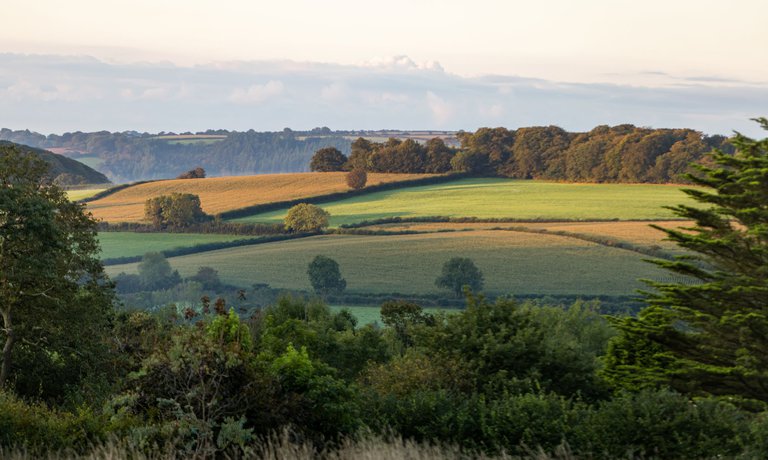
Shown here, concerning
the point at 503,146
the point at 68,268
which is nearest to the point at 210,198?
the point at 503,146

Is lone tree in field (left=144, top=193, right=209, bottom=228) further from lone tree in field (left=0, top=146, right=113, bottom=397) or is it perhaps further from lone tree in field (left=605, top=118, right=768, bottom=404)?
lone tree in field (left=605, top=118, right=768, bottom=404)

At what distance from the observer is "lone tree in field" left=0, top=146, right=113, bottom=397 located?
2403 cm

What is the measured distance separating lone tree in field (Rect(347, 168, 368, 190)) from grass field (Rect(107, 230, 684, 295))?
28.1 m

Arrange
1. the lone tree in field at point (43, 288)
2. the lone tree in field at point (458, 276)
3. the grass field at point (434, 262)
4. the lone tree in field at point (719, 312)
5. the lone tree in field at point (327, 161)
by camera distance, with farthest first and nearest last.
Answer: the lone tree in field at point (327, 161) → the grass field at point (434, 262) → the lone tree in field at point (458, 276) → the lone tree in field at point (719, 312) → the lone tree in field at point (43, 288)

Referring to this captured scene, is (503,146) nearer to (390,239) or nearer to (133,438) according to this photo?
(390,239)

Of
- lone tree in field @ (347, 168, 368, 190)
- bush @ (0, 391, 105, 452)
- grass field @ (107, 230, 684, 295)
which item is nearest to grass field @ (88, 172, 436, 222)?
lone tree in field @ (347, 168, 368, 190)

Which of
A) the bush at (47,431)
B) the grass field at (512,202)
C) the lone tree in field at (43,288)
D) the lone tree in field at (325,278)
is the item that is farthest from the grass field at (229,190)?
the bush at (47,431)

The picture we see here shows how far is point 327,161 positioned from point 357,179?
21338 millimetres

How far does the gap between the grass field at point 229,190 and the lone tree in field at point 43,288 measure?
10418 centimetres

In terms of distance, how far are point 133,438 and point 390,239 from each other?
101340 millimetres

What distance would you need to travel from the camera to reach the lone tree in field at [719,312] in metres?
26.8

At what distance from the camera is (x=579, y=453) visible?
14805 mm

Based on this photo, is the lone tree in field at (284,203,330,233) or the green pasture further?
the lone tree in field at (284,203,330,233)

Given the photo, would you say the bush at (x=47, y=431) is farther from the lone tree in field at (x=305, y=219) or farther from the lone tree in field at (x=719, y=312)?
the lone tree in field at (x=305, y=219)
